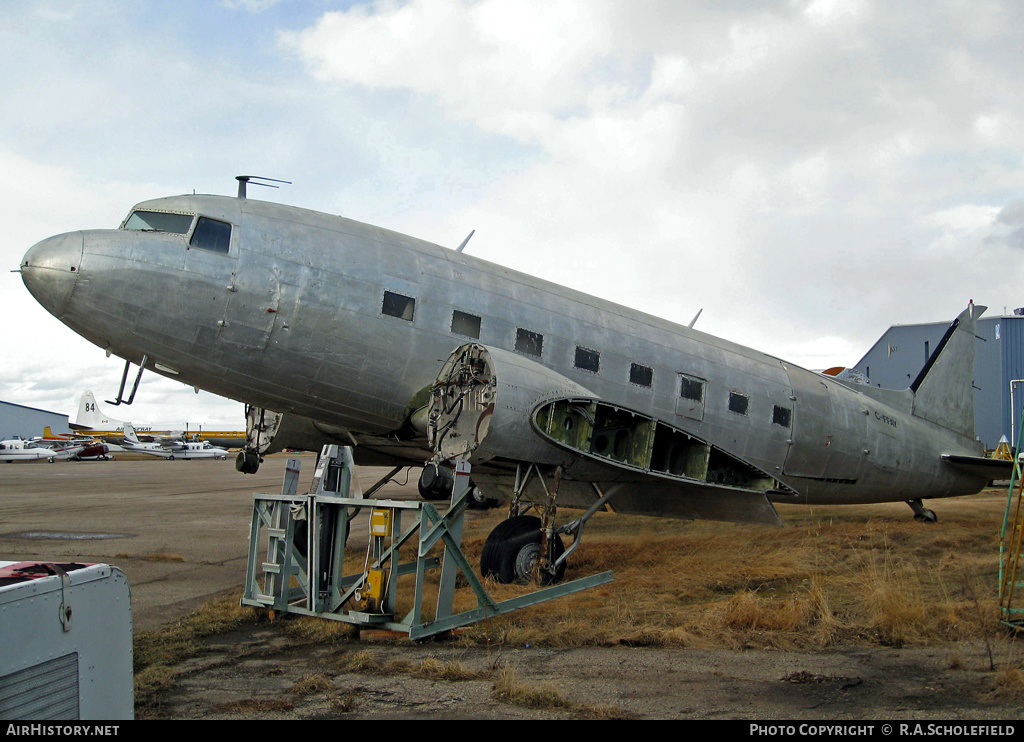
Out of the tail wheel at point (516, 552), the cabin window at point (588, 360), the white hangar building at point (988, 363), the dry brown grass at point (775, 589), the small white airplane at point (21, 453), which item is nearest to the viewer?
the dry brown grass at point (775, 589)

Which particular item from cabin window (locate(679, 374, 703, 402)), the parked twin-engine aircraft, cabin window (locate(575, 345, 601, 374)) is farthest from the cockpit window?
the parked twin-engine aircraft

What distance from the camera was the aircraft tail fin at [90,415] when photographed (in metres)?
92.0

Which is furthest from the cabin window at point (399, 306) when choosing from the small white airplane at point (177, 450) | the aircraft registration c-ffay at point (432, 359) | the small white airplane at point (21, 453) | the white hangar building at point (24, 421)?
the white hangar building at point (24, 421)

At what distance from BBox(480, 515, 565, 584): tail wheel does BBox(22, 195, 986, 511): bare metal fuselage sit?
2190 mm

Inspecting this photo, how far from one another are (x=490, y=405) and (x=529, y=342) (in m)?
2.29

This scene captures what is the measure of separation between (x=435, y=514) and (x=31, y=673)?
4817mm

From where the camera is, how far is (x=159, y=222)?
965cm

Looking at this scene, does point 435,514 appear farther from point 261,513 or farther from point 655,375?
point 655,375

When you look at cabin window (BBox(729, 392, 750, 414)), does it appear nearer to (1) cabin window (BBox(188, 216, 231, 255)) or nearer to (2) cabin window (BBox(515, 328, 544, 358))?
(2) cabin window (BBox(515, 328, 544, 358))

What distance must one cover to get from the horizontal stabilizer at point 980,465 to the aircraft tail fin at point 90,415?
9605cm

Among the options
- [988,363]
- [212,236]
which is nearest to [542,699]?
[212,236]

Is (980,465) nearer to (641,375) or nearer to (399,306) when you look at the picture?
(641,375)

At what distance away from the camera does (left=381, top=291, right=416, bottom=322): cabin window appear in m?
10.3

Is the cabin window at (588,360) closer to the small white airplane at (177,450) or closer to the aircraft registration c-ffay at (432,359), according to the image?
the aircraft registration c-ffay at (432,359)
